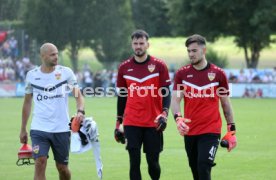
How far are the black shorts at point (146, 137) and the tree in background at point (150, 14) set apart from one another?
67175 mm

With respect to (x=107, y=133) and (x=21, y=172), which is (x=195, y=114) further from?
(x=107, y=133)

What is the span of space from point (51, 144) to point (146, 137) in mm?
1450

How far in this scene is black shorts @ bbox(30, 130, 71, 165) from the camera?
10.9 metres

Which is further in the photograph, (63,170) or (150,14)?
(150,14)

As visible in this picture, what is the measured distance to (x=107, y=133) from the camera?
22.5m

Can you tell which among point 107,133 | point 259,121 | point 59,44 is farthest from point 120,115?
point 59,44

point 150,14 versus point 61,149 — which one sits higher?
point 150,14

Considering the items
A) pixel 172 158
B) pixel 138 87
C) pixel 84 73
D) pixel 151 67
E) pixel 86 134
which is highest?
pixel 84 73

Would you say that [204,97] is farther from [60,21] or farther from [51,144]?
[60,21]

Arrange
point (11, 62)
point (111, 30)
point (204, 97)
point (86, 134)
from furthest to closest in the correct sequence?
point (111, 30) < point (11, 62) < point (86, 134) < point (204, 97)

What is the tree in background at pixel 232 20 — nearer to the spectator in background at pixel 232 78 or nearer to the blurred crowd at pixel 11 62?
the spectator in background at pixel 232 78

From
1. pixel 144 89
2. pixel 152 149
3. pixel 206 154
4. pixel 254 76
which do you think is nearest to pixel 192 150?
pixel 206 154

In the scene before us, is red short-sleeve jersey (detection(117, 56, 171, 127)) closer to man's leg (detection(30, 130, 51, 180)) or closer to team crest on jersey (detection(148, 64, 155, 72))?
team crest on jersey (detection(148, 64, 155, 72))

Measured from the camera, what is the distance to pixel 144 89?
11.5 m
